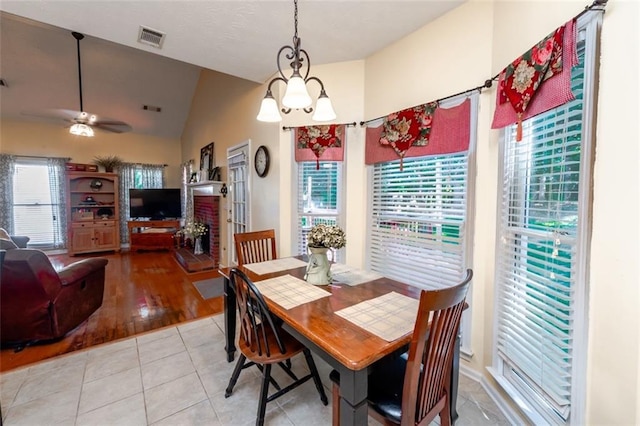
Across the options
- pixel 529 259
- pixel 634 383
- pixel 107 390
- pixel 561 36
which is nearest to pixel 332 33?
pixel 561 36

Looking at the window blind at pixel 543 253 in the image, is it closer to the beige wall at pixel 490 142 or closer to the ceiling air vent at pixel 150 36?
the beige wall at pixel 490 142

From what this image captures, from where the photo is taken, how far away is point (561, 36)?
1.15m

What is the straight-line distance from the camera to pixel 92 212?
5.98m

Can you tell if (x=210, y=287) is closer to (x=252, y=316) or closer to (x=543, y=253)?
(x=252, y=316)

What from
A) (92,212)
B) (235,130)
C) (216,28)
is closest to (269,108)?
(216,28)

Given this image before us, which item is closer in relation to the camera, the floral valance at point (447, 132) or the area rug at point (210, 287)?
the floral valance at point (447, 132)

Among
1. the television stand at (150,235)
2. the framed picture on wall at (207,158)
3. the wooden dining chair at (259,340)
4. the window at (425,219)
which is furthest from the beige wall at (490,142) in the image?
the television stand at (150,235)

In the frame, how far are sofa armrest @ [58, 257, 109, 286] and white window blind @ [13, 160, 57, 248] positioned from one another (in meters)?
4.57

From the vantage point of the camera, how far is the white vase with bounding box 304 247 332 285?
171 centimetres

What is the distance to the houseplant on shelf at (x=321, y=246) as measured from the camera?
1657 millimetres

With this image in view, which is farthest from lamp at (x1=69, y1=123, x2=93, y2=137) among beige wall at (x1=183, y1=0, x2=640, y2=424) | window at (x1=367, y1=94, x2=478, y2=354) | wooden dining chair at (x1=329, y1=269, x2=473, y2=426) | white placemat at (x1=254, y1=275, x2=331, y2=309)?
wooden dining chair at (x1=329, y1=269, x2=473, y2=426)

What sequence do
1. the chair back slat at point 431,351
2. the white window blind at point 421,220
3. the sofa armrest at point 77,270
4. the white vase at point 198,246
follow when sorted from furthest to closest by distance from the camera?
the white vase at point 198,246, the sofa armrest at point 77,270, the white window blind at point 421,220, the chair back slat at point 431,351

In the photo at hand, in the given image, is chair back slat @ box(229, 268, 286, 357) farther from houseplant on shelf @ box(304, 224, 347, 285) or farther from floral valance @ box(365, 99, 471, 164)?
floral valance @ box(365, 99, 471, 164)

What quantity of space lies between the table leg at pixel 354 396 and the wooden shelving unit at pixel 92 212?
703cm
